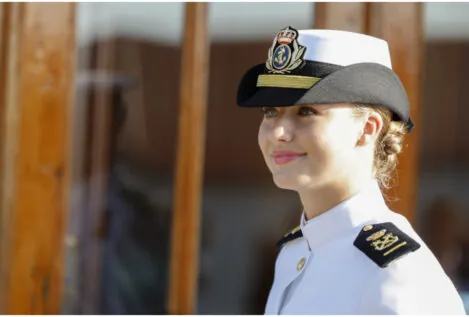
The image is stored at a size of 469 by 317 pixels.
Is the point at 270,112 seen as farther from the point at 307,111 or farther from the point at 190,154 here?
the point at 190,154

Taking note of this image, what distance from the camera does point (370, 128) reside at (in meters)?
1.54

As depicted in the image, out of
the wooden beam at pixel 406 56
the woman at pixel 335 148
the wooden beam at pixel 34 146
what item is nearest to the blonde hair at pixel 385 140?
the woman at pixel 335 148

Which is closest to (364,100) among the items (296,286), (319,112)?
(319,112)

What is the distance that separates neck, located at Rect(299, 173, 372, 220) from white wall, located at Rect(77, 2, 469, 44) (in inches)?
57.2

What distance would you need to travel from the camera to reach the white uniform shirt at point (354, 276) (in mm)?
1357

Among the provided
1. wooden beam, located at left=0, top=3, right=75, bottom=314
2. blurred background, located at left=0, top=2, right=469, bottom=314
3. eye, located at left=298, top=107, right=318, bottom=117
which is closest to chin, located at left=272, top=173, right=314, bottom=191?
eye, located at left=298, top=107, right=318, bottom=117

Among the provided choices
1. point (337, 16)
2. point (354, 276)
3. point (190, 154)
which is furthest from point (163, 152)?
point (354, 276)

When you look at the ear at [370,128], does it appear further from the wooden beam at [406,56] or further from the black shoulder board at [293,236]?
the wooden beam at [406,56]

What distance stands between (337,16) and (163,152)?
76 centimetres

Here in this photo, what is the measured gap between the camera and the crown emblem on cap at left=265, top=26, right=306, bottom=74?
61.4 inches

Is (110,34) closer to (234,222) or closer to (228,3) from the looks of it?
(228,3)

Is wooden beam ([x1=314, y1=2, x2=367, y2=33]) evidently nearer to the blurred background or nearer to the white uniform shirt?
the blurred background

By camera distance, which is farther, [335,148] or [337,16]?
[337,16]

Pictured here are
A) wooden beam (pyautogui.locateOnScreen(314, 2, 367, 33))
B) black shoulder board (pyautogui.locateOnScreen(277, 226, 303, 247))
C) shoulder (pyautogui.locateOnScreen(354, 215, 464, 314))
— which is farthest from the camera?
wooden beam (pyautogui.locateOnScreen(314, 2, 367, 33))
